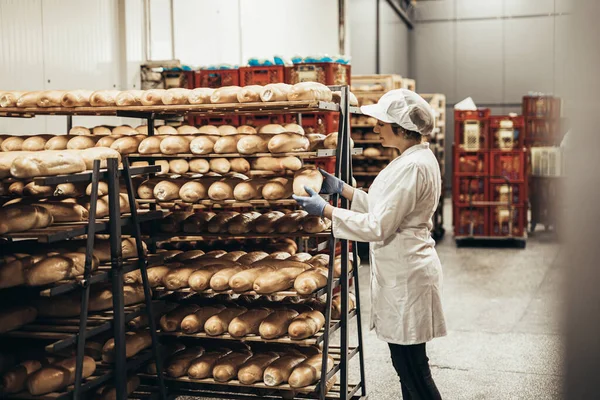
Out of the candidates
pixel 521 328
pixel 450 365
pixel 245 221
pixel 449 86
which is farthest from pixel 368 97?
pixel 449 86

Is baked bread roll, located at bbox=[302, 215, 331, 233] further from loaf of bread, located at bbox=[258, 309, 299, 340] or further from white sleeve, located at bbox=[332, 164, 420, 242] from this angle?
white sleeve, located at bbox=[332, 164, 420, 242]

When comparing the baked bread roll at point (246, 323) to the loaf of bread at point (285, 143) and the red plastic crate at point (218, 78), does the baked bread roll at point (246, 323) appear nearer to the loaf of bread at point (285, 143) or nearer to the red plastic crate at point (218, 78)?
the loaf of bread at point (285, 143)

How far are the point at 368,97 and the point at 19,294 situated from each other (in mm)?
6207

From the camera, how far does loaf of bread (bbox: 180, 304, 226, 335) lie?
168 inches

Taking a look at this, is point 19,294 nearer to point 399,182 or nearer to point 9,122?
point 9,122

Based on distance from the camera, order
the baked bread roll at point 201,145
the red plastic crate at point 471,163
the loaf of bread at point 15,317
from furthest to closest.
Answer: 1. the red plastic crate at point 471,163
2. the baked bread roll at point 201,145
3. the loaf of bread at point 15,317

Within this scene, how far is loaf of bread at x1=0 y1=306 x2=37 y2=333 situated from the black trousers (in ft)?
6.63

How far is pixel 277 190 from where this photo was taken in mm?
4082

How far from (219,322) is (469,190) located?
745 cm

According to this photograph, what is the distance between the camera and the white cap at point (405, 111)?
3.45 metres

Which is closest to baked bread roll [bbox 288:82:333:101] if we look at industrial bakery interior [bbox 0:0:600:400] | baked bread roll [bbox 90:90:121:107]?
industrial bakery interior [bbox 0:0:600:400]

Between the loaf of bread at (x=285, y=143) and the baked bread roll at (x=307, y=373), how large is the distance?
50.5 inches

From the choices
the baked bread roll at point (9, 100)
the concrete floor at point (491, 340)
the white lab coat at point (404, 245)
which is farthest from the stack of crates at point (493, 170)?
the baked bread roll at point (9, 100)

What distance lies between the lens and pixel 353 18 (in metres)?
13.2
